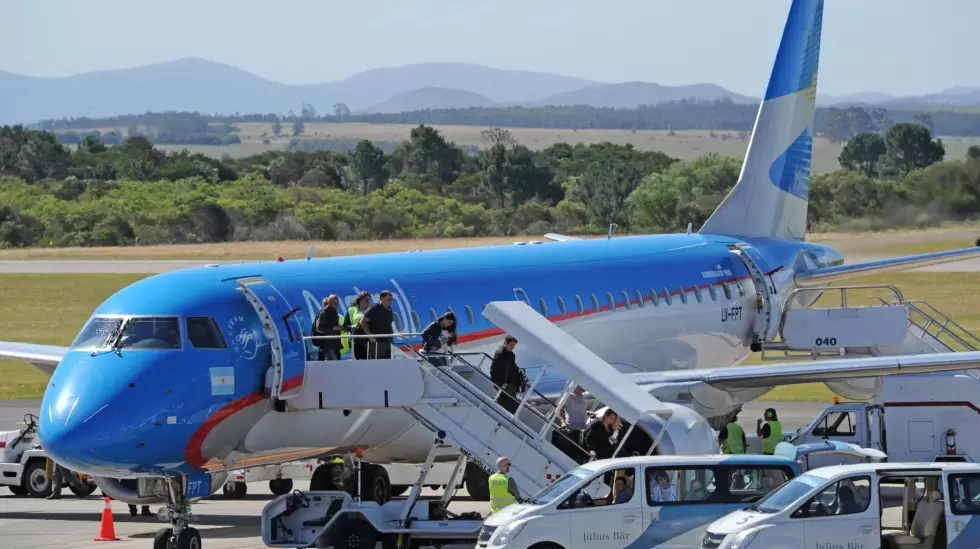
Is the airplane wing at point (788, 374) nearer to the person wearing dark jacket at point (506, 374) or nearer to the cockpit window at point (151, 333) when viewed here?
the person wearing dark jacket at point (506, 374)

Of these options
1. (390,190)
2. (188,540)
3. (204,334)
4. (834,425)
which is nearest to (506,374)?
(204,334)

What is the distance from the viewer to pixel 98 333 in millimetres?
21922

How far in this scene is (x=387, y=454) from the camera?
25.9 m

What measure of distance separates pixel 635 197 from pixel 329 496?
3617 inches

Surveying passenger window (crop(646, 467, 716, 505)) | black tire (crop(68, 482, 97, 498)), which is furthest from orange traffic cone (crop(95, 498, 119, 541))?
passenger window (crop(646, 467, 716, 505))

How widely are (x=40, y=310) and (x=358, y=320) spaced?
58865 millimetres

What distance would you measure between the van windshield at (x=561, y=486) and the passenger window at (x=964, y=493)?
436 cm

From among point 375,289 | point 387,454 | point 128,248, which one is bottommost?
point 128,248

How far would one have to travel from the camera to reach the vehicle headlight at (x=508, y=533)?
63.0ft

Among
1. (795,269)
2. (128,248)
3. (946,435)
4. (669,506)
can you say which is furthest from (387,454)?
(128,248)

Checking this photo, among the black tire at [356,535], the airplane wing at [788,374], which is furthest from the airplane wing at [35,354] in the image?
the airplane wing at [788,374]

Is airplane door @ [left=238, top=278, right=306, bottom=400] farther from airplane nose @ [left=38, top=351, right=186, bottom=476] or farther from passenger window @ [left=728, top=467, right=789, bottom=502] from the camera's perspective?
passenger window @ [left=728, top=467, right=789, bottom=502]

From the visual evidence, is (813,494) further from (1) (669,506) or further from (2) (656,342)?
(2) (656,342)

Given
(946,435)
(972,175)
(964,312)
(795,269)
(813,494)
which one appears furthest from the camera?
(964,312)
